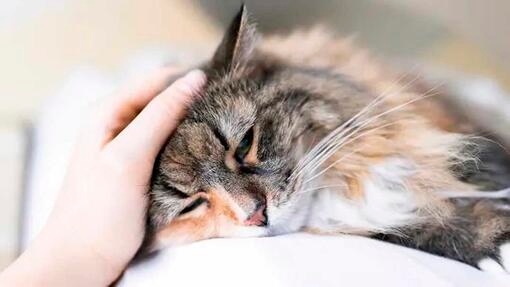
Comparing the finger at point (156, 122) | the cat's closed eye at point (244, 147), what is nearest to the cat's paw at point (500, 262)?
the cat's closed eye at point (244, 147)

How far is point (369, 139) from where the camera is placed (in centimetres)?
93

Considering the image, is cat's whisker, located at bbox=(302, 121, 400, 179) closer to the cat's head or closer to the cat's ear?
the cat's head

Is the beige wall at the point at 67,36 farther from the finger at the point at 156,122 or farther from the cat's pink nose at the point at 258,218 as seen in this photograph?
the cat's pink nose at the point at 258,218

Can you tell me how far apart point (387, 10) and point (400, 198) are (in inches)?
11.2

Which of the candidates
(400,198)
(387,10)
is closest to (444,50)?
(387,10)

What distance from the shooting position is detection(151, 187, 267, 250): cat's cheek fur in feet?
2.69

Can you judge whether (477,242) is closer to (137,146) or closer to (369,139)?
(369,139)

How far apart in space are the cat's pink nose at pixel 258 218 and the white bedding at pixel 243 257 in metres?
0.03

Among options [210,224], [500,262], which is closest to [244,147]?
[210,224]

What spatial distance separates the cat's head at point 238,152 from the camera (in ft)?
2.72

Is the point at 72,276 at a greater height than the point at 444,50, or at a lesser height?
lesser

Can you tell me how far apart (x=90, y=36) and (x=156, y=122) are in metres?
0.14

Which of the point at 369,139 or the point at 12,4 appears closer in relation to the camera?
the point at 12,4

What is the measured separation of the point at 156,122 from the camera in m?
0.83
